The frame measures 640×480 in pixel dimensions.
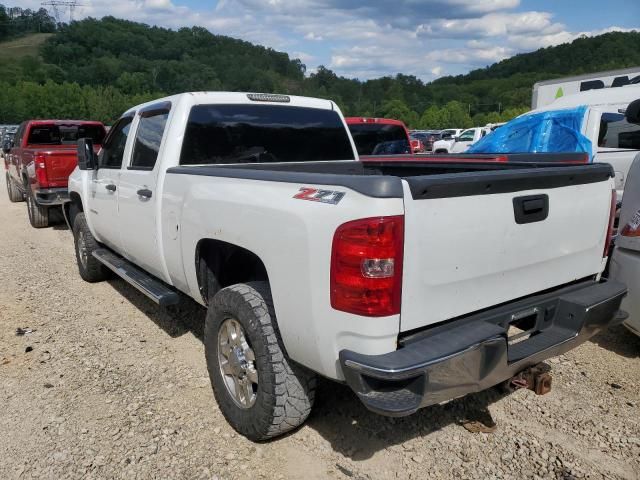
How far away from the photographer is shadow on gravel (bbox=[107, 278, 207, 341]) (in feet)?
15.4

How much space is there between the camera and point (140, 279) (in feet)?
14.3

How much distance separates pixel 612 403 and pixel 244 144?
10.3 ft

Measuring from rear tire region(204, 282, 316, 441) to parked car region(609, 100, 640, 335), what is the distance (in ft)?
7.53

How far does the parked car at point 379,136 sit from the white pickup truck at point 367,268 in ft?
15.7

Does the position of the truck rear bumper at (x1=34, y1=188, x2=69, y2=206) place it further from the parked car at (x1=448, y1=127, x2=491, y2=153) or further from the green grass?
the green grass

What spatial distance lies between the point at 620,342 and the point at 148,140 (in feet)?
13.7

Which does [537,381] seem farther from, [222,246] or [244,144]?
[244,144]

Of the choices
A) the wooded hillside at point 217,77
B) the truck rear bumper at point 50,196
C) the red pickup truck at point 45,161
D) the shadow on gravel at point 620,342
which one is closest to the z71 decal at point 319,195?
the shadow on gravel at point 620,342

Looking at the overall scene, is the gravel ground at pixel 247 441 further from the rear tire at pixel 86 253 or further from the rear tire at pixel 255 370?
the rear tire at pixel 86 253

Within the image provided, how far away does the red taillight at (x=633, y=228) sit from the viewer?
3601 mm

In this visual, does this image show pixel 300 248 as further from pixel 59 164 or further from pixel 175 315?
pixel 59 164

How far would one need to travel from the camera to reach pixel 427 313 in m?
2.36

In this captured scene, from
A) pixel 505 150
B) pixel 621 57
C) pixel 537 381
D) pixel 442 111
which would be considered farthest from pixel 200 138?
pixel 442 111

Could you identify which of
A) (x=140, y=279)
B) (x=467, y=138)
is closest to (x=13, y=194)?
(x=140, y=279)
